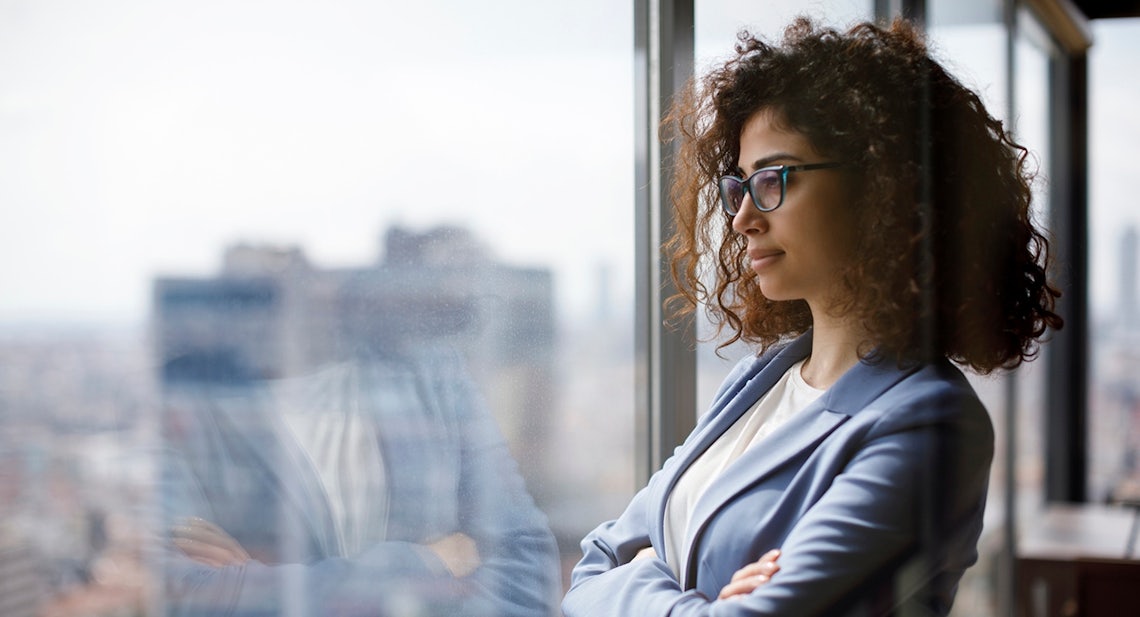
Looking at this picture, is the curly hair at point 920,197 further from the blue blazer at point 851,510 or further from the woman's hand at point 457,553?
the woman's hand at point 457,553

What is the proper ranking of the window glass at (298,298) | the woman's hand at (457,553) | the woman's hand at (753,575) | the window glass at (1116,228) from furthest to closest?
the window glass at (1116,228), the woman's hand at (457,553), the woman's hand at (753,575), the window glass at (298,298)

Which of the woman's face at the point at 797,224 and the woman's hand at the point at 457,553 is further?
the woman's hand at the point at 457,553

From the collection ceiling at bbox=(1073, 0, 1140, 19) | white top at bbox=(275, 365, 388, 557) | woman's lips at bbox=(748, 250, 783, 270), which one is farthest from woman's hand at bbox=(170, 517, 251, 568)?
ceiling at bbox=(1073, 0, 1140, 19)

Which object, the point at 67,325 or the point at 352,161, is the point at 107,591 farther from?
the point at 352,161

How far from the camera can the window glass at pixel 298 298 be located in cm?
84

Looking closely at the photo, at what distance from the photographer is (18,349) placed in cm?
83

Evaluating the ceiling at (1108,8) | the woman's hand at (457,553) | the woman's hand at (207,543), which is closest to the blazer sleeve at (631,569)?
the woman's hand at (457,553)

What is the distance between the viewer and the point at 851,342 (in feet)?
3.48

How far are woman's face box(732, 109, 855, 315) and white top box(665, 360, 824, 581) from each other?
94mm

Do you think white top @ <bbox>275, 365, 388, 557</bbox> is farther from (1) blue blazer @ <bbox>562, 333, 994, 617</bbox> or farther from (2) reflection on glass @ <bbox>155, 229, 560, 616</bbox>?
(1) blue blazer @ <bbox>562, 333, 994, 617</bbox>

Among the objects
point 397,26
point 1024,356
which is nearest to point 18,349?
point 397,26

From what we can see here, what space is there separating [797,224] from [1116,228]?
90cm

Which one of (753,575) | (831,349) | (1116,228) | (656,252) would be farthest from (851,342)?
(1116,228)

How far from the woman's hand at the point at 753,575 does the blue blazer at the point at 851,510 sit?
0.01 metres
